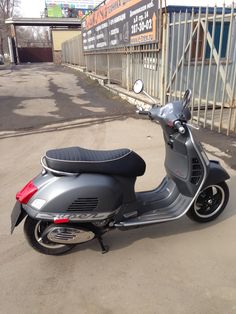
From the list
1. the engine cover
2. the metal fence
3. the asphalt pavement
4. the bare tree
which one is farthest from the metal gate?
the bare tree

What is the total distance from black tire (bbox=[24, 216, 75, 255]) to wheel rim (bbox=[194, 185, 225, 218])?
4.45 ft

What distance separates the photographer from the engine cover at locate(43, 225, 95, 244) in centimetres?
250

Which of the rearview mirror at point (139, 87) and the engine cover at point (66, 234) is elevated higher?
the rearview mirror at point (139, 87)

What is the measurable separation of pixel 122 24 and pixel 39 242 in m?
9.45

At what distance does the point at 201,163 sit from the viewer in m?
2.86

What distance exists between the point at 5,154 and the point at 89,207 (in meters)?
3.43

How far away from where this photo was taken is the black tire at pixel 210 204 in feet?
10.2

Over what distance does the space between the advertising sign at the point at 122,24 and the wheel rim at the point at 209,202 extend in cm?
552

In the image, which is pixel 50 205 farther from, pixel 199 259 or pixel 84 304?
pixel 199 259

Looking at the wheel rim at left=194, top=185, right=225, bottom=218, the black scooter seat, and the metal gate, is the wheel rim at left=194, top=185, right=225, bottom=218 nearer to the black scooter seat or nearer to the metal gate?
the black scooter seat

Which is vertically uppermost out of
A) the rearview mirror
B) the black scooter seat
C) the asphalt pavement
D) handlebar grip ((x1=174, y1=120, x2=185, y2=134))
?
the rearview mirror

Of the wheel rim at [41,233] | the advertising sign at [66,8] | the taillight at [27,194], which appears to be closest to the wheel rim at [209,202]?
the wheel rim at [41,233]

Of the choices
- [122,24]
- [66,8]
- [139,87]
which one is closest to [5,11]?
[66,8]

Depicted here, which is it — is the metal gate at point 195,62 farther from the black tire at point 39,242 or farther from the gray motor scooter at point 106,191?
the black tire at point 39,242
